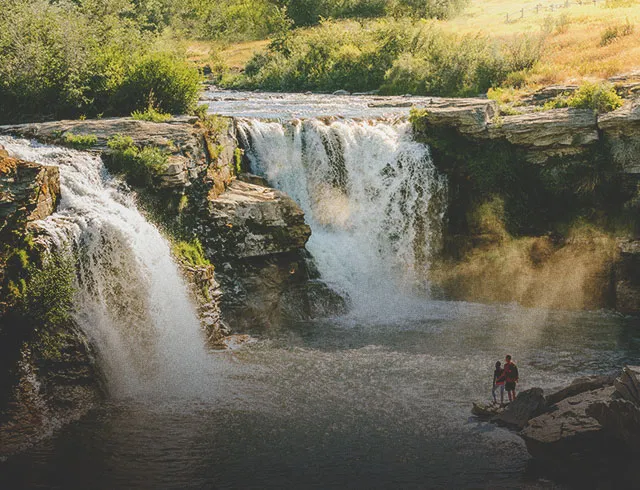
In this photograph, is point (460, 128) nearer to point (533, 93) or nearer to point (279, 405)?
point (533, 93)

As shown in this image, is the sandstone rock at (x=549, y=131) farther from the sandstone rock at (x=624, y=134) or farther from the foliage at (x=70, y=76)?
the foliage at (x=70, y=76)

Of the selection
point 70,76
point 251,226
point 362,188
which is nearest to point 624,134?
point 362,188

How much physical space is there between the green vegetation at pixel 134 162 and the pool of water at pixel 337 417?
19.0ft

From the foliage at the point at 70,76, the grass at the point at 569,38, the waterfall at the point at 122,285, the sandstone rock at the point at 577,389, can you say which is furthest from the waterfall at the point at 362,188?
the sandstone rock at the point at 577,389

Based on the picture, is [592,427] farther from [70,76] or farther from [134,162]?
[70,76]

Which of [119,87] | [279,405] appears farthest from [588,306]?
[119,87]

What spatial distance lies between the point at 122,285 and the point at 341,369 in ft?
20.9

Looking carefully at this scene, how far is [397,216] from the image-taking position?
27688 mm

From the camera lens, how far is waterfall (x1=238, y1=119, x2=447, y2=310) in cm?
2708

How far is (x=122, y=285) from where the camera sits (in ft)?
63.9

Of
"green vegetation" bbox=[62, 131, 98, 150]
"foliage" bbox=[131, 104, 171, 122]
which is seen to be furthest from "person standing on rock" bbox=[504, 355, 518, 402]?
"foliage" bbox=[131, 104, 171, 122]

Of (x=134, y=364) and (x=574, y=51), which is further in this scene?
(x=574, y=51)

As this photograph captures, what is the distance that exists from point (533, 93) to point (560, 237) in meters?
7.42

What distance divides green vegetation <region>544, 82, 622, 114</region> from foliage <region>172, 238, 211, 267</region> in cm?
1450
